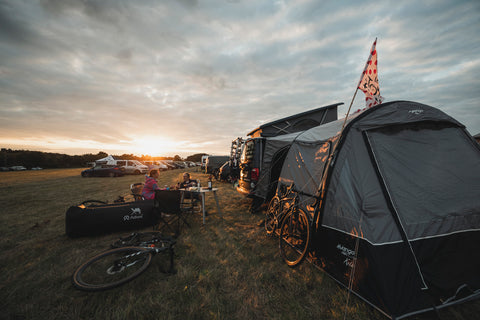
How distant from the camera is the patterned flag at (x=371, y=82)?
2.91 meters

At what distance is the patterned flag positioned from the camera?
291 centimetres

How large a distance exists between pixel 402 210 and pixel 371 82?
2400 millimetres

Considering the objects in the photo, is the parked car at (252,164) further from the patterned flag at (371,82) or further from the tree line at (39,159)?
the tree line at (39,159)

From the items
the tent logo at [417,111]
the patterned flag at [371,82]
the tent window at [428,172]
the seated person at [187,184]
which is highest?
the patterned flag at [371,82]

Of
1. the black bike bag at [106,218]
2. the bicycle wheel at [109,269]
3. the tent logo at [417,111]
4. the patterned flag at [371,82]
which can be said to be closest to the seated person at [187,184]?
the black bike bag at [106,218]

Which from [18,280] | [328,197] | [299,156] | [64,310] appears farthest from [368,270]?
[18,280]

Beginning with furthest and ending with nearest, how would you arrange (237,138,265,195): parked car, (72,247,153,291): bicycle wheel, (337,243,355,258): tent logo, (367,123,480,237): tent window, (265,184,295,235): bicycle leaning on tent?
(237,138,265,195): parked car → (265,184,295,235): bicycle leaning on tent → (72,247,153,291): bicycle wheel → (337,243,355,258): tent logo → (367,123,480,237): tent window

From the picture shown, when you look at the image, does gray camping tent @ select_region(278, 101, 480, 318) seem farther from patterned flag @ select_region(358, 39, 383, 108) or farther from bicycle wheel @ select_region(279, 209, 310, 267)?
patterned flag @ select_region(358, 39, 383, 108)

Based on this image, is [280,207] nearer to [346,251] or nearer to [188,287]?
[346,251]

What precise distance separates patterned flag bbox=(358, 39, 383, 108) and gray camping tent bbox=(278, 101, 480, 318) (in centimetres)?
32

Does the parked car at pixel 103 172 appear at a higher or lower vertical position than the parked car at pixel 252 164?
lower

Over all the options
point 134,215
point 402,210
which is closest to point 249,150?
point 134,215

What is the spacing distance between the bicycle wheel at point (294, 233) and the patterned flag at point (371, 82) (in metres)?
2.65

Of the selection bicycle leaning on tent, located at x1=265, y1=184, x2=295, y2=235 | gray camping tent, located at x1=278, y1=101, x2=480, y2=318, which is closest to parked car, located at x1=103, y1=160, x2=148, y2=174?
bicycle leaning on tent, located at x1=265, y1=184, x2=295, y2=235
